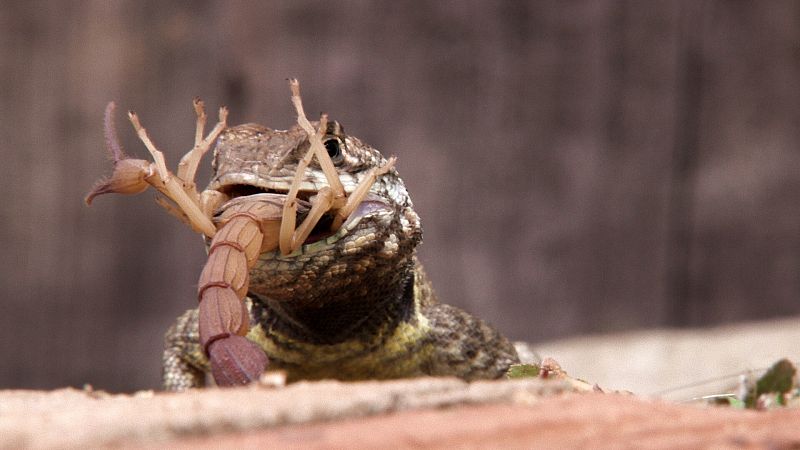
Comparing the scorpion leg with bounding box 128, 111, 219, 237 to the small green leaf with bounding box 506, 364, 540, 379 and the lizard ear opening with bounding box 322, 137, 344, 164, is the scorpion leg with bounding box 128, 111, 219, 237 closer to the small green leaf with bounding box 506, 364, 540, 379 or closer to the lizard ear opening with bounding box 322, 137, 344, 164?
the lizard ear opening with bounding box 322, 137, 344, 164

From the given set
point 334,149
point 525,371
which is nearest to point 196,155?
point 334,149

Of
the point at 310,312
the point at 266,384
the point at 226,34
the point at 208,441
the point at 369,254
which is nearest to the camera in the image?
the point at 208,441

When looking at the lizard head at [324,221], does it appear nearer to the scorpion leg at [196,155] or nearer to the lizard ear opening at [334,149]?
the lizard ear opening at [334,149]

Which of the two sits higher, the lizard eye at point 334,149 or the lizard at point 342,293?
the lizard eye at point 334,149

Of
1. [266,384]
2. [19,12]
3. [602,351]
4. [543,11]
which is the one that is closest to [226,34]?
[19,12]

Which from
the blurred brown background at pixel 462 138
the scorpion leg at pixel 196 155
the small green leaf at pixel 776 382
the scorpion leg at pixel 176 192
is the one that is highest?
the blurred brown background at pixel 462 138

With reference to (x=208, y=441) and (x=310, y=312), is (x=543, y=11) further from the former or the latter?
(x=208, y=441)

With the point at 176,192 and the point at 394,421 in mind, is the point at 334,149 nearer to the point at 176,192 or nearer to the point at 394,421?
the point at 176,192

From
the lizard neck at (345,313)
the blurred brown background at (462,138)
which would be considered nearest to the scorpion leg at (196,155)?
the lizard neck at (345,313)

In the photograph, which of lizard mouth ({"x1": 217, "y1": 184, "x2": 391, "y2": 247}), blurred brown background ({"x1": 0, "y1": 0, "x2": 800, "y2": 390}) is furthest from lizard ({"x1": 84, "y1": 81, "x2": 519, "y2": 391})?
blurred brown background ({"x1": 0, "y1": 0, "x2": 800, "y2": 390})
